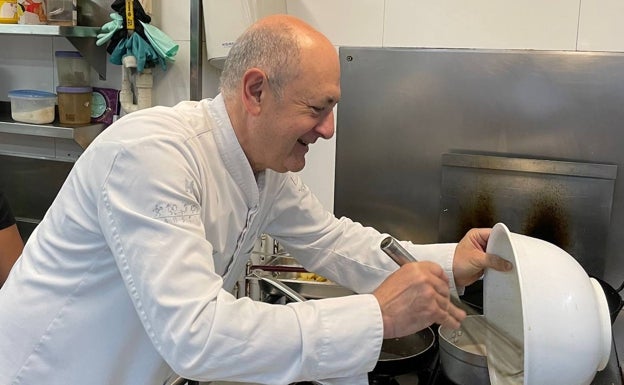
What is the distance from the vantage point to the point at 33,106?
→ 1674 mm

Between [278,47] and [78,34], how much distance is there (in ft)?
2.88

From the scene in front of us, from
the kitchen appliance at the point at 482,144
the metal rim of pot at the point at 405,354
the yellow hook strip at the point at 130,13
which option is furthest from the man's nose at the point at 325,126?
the yellow hook strip at the point at 130,13

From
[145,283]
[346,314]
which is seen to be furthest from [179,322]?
[346,314]

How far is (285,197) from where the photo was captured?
45.8 inches

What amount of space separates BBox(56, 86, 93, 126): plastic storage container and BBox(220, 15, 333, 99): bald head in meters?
0.93

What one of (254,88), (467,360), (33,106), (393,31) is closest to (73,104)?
(33,106)

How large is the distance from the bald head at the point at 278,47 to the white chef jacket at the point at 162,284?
112 mm

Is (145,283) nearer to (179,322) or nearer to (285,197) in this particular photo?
(179,322)

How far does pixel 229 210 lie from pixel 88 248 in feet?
0.72

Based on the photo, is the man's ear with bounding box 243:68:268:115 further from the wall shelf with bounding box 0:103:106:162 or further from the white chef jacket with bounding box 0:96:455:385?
the wall shelf with bounding box 0:103:106:162

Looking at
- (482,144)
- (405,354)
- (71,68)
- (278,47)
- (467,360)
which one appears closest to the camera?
(278,47)

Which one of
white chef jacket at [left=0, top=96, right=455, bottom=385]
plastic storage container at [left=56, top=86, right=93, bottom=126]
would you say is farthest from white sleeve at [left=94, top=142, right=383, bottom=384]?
plastic storage container at [left=56, top=86, right=93, bottom=126]

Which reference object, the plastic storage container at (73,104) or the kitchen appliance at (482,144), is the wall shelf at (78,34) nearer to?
the plastic storage container at (73,104)

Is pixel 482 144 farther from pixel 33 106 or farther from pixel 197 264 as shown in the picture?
pixel 33 106
